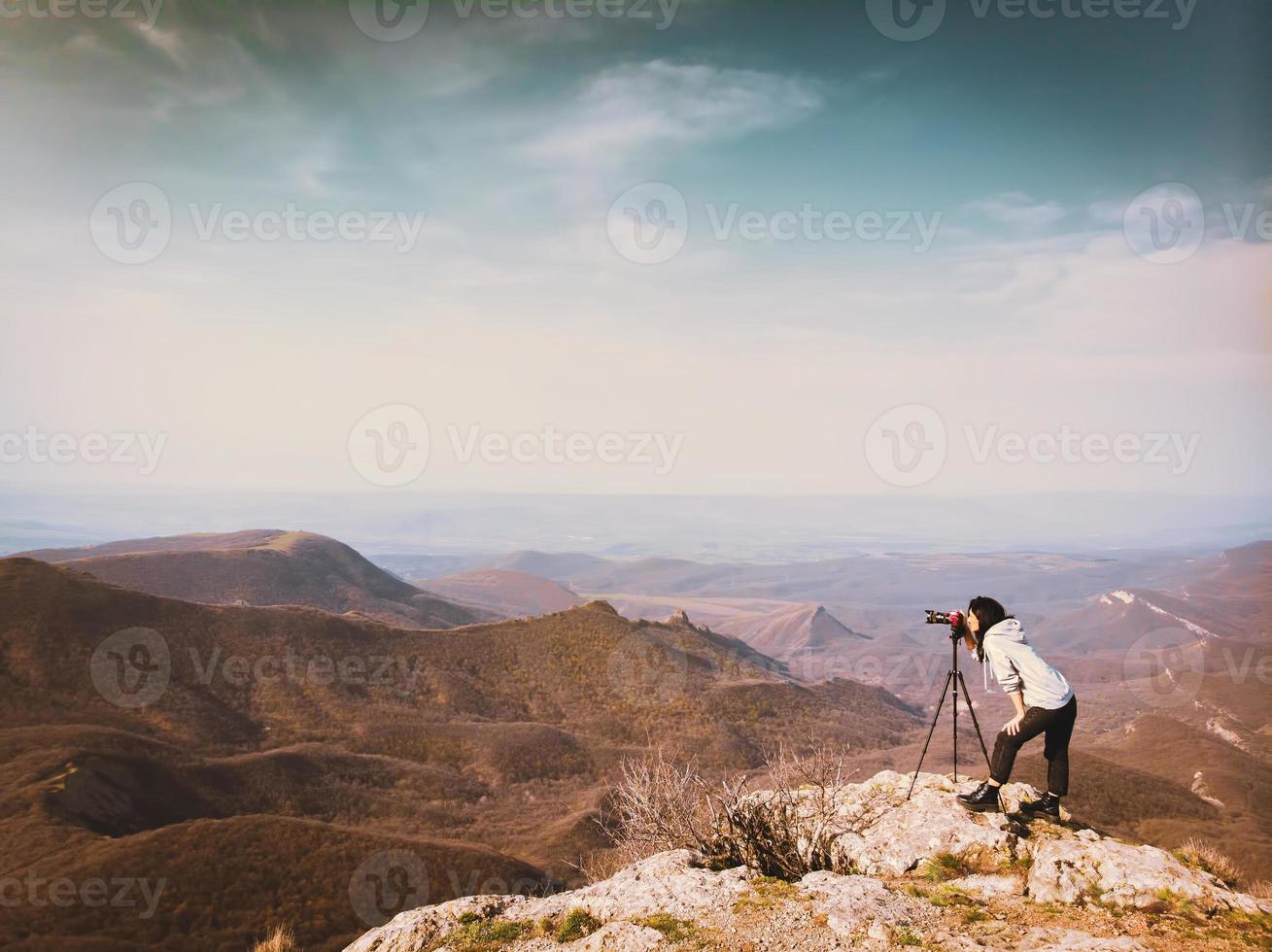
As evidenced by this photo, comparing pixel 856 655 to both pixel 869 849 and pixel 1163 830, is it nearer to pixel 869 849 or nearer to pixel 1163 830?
pixel 1163 830

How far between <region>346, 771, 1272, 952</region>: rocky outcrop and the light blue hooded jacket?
1.43 m

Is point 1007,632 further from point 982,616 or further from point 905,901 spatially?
point 905,901

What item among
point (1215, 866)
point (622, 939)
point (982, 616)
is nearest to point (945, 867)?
point (982, 616)

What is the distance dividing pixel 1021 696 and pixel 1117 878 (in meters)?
1.73

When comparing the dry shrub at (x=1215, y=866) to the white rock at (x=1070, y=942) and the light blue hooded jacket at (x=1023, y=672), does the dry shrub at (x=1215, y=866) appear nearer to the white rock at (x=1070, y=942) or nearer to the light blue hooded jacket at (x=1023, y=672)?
the light blue hooded jacket at (x=1023, y=672)

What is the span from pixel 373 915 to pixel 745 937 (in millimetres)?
23723

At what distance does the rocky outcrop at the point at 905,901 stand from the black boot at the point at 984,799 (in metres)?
0.15

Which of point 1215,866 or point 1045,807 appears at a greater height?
point 1045,807

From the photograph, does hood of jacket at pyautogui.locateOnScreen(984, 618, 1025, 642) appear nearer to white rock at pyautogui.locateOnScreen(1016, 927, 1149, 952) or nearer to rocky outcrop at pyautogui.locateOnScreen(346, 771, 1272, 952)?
rocky outcrop at pyautogui.locateOnScreen(346, 771, 1272, 952)

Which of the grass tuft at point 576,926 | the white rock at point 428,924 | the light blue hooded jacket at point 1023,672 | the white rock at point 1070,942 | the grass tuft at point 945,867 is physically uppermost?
the light blue hooded jacket at point 1023,672

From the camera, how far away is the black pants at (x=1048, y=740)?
7016 mm

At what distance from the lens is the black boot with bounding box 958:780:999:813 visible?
7.64 meters

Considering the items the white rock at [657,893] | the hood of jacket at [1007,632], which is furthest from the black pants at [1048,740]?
the white rock at [657,893]

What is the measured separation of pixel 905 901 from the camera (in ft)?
20.0
